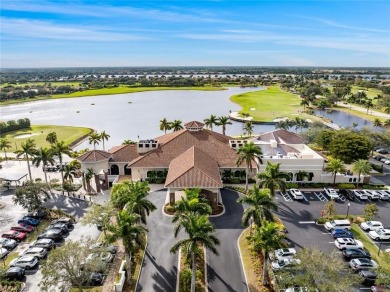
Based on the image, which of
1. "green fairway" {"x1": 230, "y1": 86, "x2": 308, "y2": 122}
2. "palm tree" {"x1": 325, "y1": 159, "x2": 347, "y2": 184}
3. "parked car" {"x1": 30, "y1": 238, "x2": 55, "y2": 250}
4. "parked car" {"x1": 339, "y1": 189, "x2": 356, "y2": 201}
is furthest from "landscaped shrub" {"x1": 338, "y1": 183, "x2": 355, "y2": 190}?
"green fairway" {"x1": 230, "y1": 86, "x2": 308, "y2": 122}

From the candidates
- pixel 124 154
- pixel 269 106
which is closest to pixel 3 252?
pixel 124 154

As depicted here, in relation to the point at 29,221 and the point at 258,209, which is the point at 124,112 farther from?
the point at 258,209

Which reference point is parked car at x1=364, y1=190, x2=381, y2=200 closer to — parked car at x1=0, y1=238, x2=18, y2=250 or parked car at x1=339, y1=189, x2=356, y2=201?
parked car at x1=339, y1=189, x2=356, y2=201

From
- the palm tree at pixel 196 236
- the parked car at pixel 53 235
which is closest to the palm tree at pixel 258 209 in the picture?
the palm tree at pixel 196 236

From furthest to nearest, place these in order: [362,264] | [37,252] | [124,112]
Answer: [124,112] → [37,252] → [362,264]

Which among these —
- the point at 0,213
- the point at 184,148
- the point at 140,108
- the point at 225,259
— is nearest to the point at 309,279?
the point at 225,259

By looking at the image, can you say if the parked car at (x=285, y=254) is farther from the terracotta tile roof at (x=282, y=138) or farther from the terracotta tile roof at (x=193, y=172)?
the terracotta tile roof at (x=282, y=138)

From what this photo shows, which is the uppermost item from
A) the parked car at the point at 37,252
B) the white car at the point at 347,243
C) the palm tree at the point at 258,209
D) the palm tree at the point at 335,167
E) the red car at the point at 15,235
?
the palm tree at the point at 258,209
